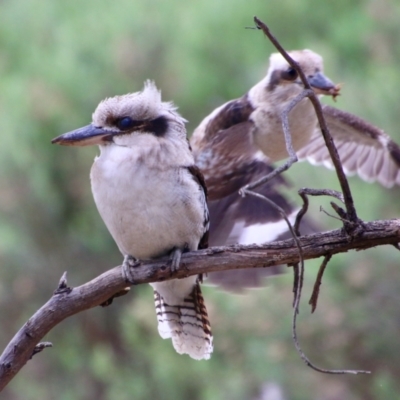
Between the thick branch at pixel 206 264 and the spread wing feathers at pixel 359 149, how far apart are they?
72.6 inches

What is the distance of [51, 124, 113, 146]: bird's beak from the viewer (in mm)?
1984

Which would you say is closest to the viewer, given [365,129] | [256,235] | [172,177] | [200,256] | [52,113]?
[200,256]

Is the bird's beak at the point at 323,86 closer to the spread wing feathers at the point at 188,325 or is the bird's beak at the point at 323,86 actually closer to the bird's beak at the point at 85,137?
the spread wing feathers at the point at 188,325

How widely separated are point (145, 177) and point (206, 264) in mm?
288

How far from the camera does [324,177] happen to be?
3854 mm

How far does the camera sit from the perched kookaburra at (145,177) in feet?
6.49

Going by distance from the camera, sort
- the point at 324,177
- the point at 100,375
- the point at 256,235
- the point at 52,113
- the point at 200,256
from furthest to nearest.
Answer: the point at 100,375 < the point at 52,113 < the point at 324,177 < the point at 256,235 < the point at 200,256

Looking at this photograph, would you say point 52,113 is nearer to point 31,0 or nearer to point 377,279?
point 31,0

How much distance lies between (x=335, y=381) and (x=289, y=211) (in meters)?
1.38

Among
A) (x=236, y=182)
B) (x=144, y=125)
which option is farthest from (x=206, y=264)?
(x=236, y=182)

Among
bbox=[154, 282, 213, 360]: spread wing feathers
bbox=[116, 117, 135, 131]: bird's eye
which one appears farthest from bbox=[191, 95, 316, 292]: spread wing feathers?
bbox=[116, 117, 135, 131]: bird's eye

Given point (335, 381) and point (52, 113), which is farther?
point (52, 113)

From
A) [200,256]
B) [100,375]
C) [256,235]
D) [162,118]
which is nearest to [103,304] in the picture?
[200,256]

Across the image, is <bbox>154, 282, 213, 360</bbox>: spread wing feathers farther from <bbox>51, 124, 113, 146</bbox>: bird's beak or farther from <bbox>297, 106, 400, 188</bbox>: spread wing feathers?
<bbox>297, 106, 400, 188</bbox>: spread wing feathers
